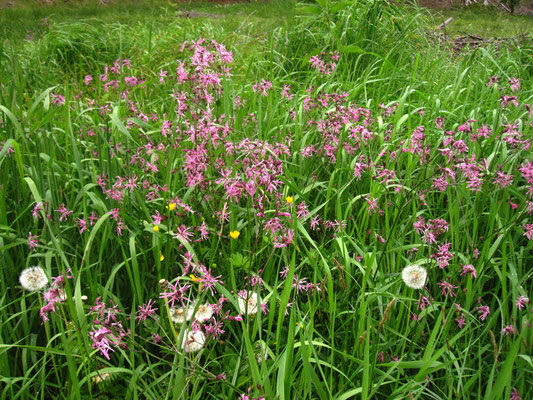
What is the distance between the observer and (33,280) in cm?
144

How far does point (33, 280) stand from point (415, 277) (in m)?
1.16

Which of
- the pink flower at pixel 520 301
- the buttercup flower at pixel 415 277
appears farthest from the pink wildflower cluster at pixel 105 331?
the pink flower at pixel 520 301

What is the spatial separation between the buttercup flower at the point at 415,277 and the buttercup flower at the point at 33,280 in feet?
3.56

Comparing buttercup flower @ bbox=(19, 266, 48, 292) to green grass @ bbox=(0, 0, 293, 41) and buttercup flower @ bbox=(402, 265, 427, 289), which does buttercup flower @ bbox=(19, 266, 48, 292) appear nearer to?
buttercup flower @ bbox=(402, 265, 427, 289)

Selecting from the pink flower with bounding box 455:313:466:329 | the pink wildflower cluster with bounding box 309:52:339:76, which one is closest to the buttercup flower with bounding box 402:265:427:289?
the pink flower with bounding box 455:313:466:329

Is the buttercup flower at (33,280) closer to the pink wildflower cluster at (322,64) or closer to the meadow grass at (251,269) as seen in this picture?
the meadow grass at (251,269)

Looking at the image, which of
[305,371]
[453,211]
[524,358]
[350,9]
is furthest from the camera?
[350,9]

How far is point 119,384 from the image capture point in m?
1.60

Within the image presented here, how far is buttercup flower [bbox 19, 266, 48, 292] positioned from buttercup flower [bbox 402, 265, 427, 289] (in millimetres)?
1085

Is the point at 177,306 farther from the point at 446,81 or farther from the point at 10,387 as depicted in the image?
the point at 446,81

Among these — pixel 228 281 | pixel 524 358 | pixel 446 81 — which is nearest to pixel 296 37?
pixel 446 81

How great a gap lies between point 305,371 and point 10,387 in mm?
911

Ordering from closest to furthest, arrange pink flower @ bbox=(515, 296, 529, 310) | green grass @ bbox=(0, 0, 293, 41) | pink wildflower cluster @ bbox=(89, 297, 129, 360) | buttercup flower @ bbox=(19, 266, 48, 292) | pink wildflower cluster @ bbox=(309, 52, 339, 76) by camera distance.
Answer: pink wildflower cluster @ bbox=(89, 297, 129, 360)
buttercup flower @ bbox=(19, 266, 48, 292)
pink flower @ bbox=(515, 296, 529, 310)
pink wildflower cluster @ bbox=(309, 52, 339, 76)
green grass @ bbox=(0, 0, 293, 41)

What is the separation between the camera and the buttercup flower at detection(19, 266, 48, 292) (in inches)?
55.9
